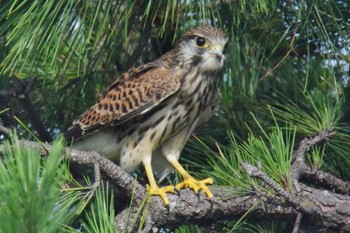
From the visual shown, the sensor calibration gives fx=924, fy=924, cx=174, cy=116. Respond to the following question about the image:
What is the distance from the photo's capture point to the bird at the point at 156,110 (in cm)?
481

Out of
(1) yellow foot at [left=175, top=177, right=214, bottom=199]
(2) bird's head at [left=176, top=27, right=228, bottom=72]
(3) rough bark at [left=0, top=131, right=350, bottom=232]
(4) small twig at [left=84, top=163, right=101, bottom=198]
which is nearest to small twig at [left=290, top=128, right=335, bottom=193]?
(3) rough bark at [left=0, top=131, right=350, bottom=232]

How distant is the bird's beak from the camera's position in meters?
4.78

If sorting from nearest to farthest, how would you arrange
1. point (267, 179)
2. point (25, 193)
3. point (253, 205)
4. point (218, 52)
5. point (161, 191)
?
point (25, 193), point (267, 179), point (253, 205), point (161, 191), point (218, 52)

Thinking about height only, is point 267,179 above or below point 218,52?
below

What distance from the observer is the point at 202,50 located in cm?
506

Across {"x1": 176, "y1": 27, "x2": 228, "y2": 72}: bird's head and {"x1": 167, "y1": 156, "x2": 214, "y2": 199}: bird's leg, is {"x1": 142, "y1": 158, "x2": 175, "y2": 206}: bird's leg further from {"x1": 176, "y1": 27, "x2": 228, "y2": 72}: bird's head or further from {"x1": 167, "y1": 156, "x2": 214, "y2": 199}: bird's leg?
{"x1": 176, "y1": 27, "x2": 228, "y2": 72}: bird's head

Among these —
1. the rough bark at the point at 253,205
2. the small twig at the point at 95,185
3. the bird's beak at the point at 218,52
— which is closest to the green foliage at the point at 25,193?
the small twig at the point at 95,185

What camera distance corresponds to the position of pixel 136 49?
16.1 feet

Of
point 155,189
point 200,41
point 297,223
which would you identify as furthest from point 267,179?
point 200,41

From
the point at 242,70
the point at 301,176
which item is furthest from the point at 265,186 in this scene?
→ the point at 242,70

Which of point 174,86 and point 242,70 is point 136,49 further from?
point 242,70

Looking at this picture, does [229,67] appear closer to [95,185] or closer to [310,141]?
[310,141]

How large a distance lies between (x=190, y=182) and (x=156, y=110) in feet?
2.06

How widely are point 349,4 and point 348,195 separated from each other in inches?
40.0
